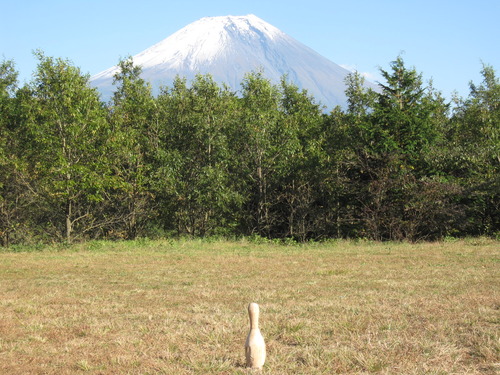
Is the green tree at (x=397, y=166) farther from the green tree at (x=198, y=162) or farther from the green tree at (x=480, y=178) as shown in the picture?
the green tree at (x=198, y=162)

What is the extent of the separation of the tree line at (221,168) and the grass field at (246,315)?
747 cm

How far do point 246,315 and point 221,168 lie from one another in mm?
18912

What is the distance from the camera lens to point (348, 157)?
84.5 ft

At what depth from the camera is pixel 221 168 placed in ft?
89.1

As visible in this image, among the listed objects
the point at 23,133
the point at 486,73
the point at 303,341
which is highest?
the point at 486,73

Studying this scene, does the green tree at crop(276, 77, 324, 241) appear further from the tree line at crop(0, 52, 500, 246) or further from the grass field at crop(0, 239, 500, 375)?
the grass field at crop(0, 239, 500, 375)

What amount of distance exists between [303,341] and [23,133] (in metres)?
24.3

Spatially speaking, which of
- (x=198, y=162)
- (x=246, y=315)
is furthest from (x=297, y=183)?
(x=246, y=315)

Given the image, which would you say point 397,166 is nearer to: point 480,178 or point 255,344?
point 480,178

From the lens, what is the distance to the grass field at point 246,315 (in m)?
6.07

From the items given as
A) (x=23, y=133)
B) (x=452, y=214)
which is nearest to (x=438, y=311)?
(x=452, y=214)

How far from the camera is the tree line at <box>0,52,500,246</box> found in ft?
76.1

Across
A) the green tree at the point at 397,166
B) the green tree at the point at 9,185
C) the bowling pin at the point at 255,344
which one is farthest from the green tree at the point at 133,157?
the bowling pin at the point at 255,344

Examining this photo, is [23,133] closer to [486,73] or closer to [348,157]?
[348,157]
